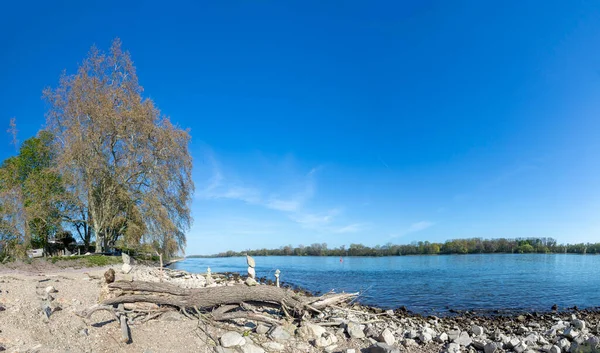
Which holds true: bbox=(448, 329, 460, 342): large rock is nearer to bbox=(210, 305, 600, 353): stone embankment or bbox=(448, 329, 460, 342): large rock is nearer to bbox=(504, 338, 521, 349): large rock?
bbox=(210, 305, 600, 353): stone embankment

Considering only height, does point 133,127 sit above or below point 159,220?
above

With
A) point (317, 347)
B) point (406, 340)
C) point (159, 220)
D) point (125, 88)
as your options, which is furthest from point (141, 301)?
point (125, 88)

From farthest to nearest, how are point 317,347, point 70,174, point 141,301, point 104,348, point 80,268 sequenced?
point 70,174, point 80,268, point 141,301, point 317,347, point 104,348

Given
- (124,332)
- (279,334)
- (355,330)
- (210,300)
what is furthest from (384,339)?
(124,332)

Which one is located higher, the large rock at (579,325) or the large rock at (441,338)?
the large rock at (441,338)

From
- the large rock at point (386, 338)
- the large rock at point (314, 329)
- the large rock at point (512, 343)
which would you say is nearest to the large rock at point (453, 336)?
the large rock at point (512, 343)

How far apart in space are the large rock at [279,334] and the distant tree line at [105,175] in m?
19.6

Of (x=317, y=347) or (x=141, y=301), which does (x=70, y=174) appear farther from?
(x=317, y=347)

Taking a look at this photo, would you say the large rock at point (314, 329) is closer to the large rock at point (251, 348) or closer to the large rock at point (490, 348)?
the large rock at point (251, 348)

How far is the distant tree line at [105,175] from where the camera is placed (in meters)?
24.9

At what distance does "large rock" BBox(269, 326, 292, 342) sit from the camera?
8.58 m

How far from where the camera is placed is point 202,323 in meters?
8.91

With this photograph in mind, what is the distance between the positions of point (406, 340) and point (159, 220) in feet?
69.2

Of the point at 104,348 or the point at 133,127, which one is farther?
the point at 133,127
